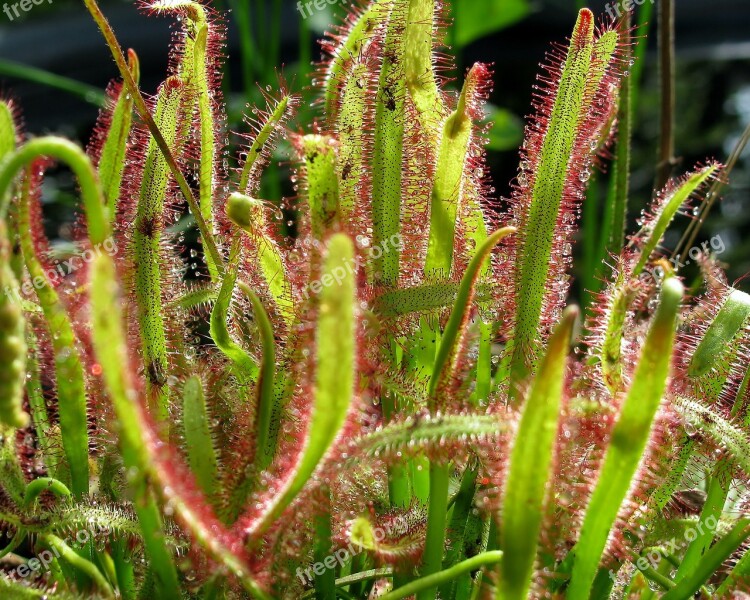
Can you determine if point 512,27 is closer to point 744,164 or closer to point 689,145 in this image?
point 689,145

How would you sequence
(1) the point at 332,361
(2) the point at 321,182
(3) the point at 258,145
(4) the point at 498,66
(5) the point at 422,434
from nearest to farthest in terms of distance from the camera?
1. (1) the point at 332,361
2. (5) the point at 422,434
3. (2) the point at 321,182
4. (3) the point at 258,145
5. (4) the point at 498,66

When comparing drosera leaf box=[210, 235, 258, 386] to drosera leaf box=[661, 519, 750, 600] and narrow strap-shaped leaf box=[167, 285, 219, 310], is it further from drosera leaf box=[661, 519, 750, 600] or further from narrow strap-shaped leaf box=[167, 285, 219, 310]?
drosera leaf box=[661, 519, 750, 600]

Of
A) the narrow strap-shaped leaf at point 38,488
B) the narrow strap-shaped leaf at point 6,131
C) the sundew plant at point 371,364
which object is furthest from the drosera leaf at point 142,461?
the narrow strap-shaped leaf at point 6,131

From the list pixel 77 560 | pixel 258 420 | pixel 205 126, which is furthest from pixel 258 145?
pixel 77 560

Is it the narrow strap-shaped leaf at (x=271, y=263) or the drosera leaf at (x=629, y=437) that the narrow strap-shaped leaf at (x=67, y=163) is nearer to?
the narrow strap-shaped leaf at (x=271, y=263)

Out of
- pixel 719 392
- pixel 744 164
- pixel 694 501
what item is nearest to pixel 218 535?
pixel 719 392

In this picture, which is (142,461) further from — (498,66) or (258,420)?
(498,66)
